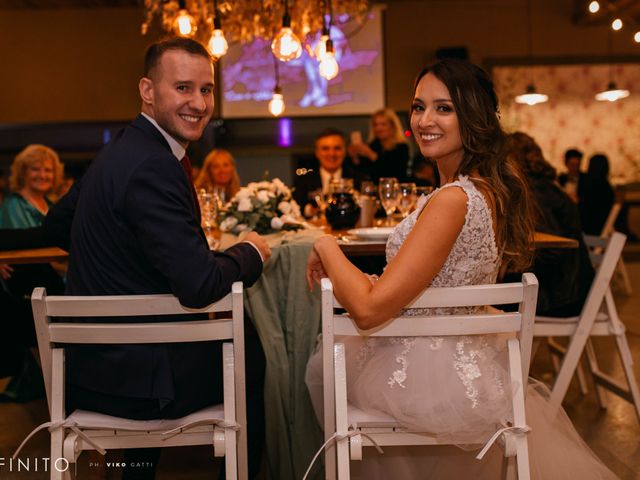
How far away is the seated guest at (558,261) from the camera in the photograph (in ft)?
10.8

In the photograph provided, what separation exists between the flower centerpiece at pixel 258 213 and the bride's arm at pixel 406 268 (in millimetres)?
1260

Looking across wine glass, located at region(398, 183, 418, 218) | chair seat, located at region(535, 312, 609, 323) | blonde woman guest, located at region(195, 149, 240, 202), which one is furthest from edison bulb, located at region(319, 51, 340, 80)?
blonde woman guest, located at region(195, 149, 240, 202)

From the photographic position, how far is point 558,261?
334cm

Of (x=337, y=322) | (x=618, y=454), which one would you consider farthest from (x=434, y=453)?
(x=618, y=454)

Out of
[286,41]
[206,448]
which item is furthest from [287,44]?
[206,448]

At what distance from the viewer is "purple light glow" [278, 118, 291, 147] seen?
9.60 metres

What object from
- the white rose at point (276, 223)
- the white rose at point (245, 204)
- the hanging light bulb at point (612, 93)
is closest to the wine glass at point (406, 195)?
the white rose at point (276, 223)

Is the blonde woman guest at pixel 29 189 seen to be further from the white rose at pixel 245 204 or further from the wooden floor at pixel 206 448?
the white rose at pixel 245 204

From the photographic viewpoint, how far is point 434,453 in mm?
2121

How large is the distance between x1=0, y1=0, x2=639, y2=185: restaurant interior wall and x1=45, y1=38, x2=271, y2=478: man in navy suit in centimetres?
742

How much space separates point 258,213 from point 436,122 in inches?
51.1

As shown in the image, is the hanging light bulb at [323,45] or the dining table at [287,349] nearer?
the dining table at [287,349]

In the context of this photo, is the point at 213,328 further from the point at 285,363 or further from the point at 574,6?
the point at 574,6

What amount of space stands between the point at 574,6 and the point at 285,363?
344 inches
